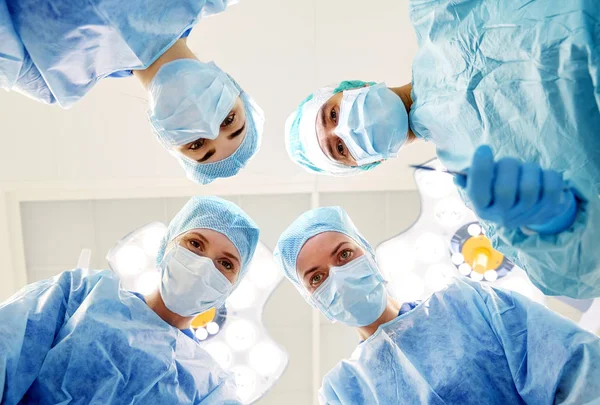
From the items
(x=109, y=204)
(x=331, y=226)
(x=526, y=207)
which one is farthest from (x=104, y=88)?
(x=526, y=207)

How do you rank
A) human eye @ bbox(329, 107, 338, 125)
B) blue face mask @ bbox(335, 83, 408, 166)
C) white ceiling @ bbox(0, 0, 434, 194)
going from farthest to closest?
white ceiling @ bbox(0, 0, 434, 194) → human eye @ bbox(329, 107, 338, 125) → blue face mask @ bbox(335, 83, 408, 166)

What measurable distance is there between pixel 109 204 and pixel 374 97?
1.67 m

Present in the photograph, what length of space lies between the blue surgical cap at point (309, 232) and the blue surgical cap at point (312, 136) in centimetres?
22

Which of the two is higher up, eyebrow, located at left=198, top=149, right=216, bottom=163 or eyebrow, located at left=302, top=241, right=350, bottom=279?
eyebrow, located at left=198, top=149, right=216, bottom=163

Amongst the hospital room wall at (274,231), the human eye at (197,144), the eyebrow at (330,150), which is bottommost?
the hospital room wall at (274,231)

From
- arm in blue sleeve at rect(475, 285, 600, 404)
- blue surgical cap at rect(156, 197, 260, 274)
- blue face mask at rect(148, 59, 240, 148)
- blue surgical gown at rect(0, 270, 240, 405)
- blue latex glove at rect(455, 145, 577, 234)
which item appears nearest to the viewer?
blue latex glove at rect(455, 145, 577, 234)

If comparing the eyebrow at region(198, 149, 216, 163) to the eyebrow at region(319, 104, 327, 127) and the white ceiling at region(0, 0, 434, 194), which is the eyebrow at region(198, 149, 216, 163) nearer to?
the eyebrow at region(319, 104, 327, 127)

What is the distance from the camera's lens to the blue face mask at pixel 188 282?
213cm

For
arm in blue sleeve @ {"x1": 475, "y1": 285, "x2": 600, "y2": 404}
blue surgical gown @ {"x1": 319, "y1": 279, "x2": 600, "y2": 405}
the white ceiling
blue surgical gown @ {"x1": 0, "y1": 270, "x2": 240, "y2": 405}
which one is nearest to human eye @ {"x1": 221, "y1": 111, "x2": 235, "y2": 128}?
the white ceiling

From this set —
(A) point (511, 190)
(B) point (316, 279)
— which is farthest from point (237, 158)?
(A) point (511, 190)

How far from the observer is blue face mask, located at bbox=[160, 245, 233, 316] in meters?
2.13

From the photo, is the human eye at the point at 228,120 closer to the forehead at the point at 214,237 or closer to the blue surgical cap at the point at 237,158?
the blue surgical cap at the point at 237,158

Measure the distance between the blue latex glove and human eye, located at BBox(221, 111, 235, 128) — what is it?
1.09m

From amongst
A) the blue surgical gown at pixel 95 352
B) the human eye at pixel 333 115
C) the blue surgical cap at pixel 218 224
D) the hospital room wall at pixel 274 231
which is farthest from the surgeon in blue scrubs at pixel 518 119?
the blue surgical gown at pixel 95 352
